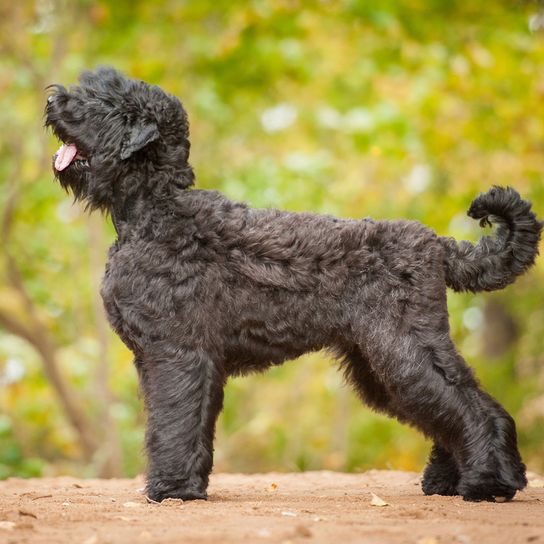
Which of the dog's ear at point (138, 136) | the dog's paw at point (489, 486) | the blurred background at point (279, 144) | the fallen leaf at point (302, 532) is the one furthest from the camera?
the blurred background at point (279, 144)

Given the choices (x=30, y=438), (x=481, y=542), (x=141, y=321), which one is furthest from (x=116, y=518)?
(x=30, y=438)

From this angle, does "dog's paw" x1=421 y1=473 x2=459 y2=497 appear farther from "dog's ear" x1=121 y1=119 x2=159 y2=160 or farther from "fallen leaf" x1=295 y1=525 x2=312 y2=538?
"dog's ear" x1=121 y1=119 x2=159 y2=160

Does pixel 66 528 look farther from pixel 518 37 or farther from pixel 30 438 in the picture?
pixel 30 438

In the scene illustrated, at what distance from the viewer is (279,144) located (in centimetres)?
1598

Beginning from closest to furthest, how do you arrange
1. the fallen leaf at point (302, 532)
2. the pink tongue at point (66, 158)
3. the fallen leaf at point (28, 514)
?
the fallen leaf at point (302, 532), the fallen leaf at point (28, 514), the pink tongue at point (66, 158)

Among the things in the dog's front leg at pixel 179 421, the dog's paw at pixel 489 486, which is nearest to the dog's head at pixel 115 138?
the dog's front leg at pixel 179 421

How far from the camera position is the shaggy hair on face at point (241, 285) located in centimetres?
528

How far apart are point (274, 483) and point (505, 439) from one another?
2.15 m

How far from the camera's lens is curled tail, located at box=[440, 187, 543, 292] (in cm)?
563

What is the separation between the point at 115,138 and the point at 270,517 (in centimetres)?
240

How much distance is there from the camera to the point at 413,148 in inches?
529

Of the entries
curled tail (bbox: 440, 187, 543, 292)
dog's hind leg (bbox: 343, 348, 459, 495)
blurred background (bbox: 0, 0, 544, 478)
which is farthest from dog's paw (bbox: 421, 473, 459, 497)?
blurred background (bbox: 0, 0, 544, 478)

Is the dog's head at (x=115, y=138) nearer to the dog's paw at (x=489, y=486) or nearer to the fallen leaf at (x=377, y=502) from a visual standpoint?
the fallen leaf at (x=377, y=502)

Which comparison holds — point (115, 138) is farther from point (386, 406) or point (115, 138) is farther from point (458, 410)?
point (458, 410)
